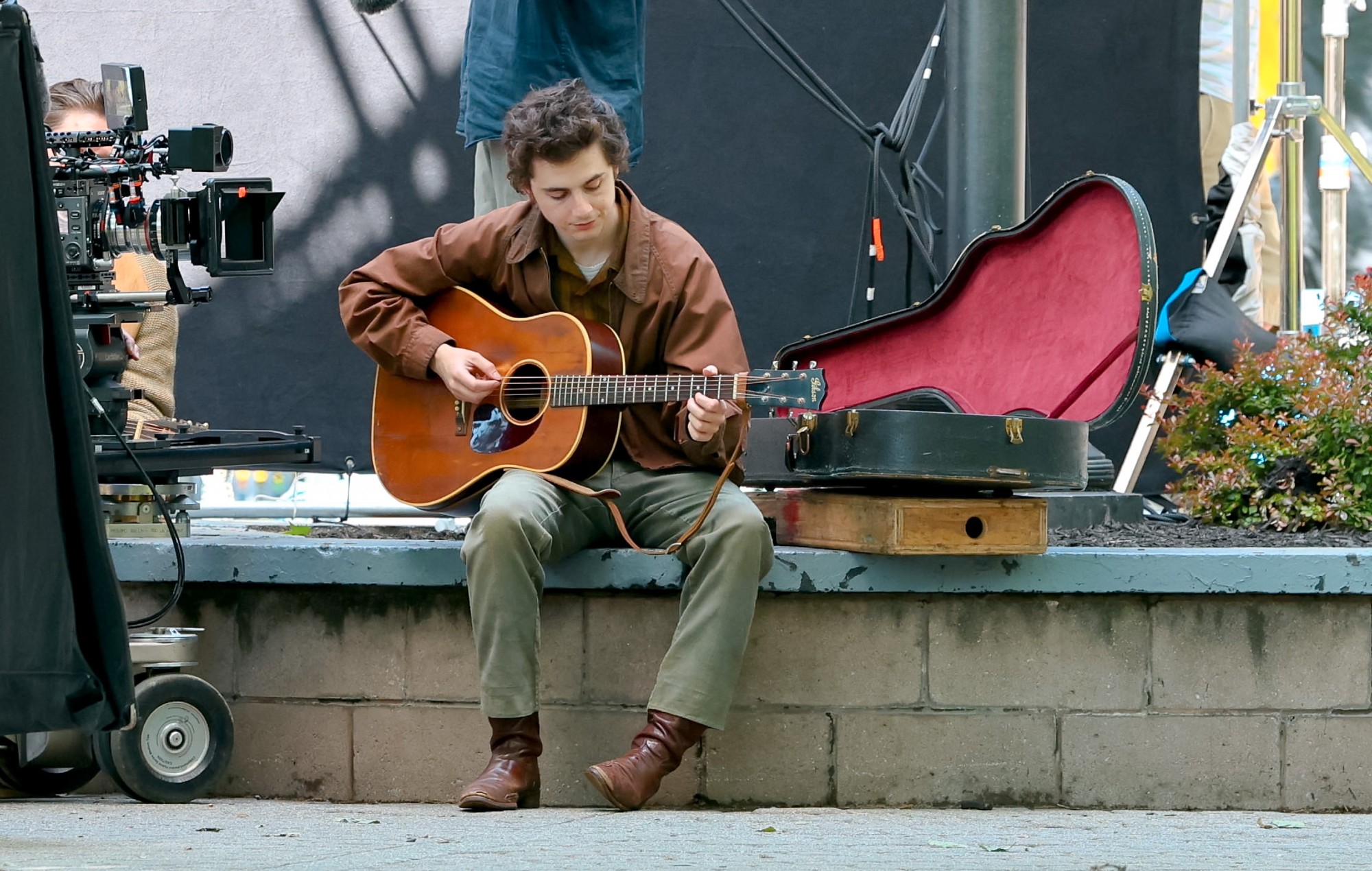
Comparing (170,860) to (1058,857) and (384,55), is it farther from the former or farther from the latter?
(384,55)

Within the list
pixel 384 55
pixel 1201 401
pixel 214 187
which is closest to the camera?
pixel 214 187

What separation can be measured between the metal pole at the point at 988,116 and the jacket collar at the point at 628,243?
1256mm

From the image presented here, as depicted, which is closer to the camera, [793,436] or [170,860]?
[170,860]

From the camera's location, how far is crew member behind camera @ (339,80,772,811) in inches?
117

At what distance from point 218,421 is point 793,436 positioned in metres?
2.83

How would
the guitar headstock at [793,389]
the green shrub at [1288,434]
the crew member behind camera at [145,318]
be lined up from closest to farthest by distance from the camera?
1. the guitar headstock at [793,389]
2. the green shrub at [1288,434]
3. the crew member behind camera at [145,318]

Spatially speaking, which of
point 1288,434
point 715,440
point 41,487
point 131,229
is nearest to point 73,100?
point 131,229

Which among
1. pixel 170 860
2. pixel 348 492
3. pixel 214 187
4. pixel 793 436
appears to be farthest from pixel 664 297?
pixel 348 492

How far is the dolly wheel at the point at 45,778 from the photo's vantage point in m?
3.19

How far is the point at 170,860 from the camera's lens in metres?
2.39

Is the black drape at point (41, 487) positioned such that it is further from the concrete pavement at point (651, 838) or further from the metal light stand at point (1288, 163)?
the metal light stand at point (1288, 163)

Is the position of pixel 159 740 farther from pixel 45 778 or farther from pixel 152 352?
pixel 152 352

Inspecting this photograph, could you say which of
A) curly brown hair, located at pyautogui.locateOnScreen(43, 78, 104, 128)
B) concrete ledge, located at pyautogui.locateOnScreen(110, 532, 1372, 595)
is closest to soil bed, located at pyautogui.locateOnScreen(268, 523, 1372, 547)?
concrete ledge, located at pyautogui.locateOnScreen(110, 532, 1372, 595)

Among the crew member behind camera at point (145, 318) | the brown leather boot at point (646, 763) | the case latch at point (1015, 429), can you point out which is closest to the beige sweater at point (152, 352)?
the crew member behind camera at point (145, 318)
